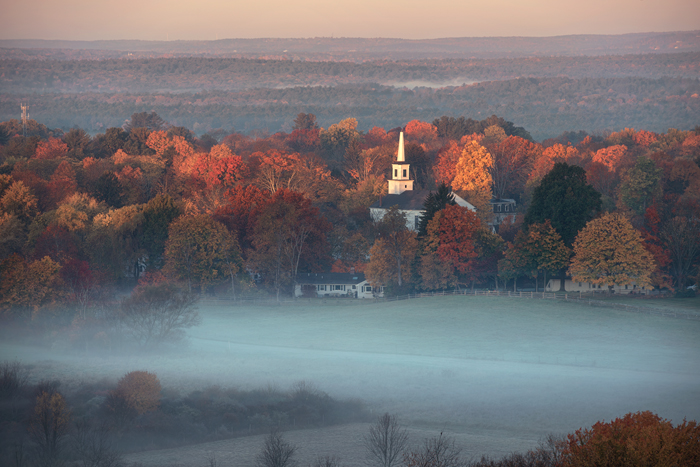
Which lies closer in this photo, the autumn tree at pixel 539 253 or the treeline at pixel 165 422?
the treeline at pixel 165 422

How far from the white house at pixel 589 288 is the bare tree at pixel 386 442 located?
39.0m

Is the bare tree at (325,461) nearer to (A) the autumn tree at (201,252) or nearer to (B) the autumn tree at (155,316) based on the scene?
(B) the autumn tree at (155,316)

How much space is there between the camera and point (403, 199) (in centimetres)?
11300

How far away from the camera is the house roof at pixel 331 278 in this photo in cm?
8950

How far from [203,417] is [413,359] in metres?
18.0

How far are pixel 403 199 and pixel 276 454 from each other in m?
71.5

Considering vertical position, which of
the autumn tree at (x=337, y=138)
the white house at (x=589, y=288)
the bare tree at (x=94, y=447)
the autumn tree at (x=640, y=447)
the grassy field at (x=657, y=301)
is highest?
the autumn tree at (x=337, y=138)

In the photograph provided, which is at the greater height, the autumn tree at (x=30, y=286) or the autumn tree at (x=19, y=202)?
the autumn tree at (x=19, y=202)

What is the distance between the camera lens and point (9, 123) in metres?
187

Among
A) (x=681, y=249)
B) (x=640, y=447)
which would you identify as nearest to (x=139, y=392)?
(x=640, y=447)

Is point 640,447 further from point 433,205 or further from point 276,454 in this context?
point 433,205

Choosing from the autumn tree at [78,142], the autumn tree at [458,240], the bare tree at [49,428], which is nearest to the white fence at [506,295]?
the autumn tree at [458,240]

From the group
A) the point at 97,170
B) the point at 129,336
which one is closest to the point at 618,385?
the point at 129,336

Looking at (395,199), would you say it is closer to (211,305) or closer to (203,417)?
(211,305)
